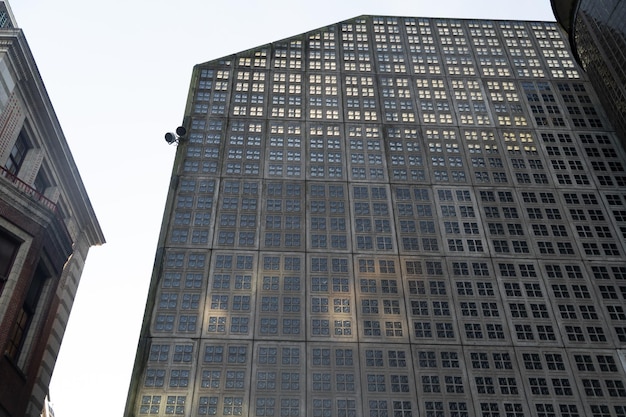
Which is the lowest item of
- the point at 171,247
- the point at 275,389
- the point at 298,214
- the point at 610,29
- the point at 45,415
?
the point at 275,389

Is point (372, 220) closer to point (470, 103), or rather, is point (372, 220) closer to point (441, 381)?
point (441, 381)

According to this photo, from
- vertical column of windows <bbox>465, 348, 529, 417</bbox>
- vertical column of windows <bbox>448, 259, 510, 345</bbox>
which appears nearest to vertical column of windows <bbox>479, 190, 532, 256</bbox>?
vertical column of windows <bbox>448, 259, 510, 345</bbox>

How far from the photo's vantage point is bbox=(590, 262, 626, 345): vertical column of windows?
3800 cm

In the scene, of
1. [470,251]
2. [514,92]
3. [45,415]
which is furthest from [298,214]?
[45,415]

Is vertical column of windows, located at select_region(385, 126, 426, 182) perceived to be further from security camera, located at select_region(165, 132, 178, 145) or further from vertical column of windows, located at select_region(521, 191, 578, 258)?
security camera, located at select_region(165, 132, 178, 145)

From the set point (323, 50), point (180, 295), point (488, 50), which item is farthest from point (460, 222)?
point (323, 50)

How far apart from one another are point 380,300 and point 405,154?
49.5 ft

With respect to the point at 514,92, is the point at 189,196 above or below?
below

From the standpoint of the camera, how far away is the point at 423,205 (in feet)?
147

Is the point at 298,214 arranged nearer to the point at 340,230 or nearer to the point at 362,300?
the point at 340,230

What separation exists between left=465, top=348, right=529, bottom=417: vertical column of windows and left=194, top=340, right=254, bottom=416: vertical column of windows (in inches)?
565

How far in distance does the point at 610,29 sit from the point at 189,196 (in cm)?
4050

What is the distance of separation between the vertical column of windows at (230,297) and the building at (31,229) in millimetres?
9822

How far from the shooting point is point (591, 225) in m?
43.8
